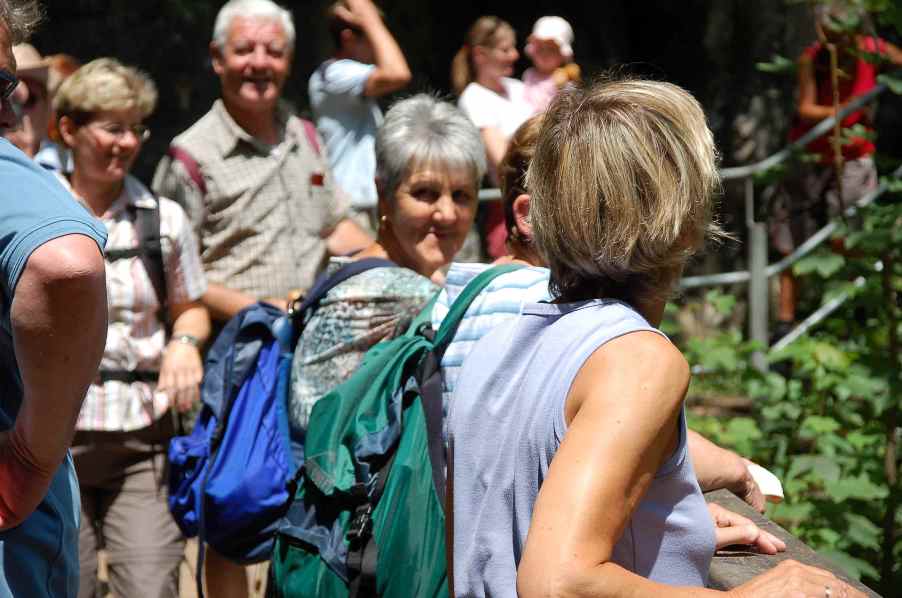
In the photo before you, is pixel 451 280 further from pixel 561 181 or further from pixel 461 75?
pixel 461 75

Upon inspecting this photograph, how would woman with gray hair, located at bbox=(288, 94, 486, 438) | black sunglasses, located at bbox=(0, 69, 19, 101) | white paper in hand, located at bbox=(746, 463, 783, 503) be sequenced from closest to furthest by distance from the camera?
black sunglasses, located at bbox=(0, 69, 19, 101) → white paper in hand, located at bbox=(746, 463, 783, 503) → woman with gray hair, located at bbox=(288, 94, 486, 438)

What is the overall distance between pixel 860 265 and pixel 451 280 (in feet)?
6.78

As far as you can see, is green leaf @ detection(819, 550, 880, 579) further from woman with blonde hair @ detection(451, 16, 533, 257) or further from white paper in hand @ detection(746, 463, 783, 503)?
woman with blonde hair @ detection(451, 16, 533, 257)

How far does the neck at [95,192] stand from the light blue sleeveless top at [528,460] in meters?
1.99

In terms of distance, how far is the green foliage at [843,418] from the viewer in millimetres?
4004

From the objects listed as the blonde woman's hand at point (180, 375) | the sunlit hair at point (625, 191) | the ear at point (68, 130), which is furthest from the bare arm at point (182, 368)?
the sunlit hair at point (625, 191)

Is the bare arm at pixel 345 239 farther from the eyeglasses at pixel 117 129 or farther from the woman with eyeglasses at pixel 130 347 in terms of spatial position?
the eyeglasses at pixel 117 129

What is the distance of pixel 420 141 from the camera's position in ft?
10.7

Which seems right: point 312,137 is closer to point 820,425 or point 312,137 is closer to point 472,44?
point 820,425

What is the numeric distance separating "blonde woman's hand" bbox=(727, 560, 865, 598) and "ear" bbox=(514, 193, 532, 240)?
1.18 m

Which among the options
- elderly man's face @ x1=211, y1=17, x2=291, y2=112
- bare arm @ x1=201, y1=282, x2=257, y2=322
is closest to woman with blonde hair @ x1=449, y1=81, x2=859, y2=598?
bare arm @ x1=201, y1=282, x2=257, y2=322

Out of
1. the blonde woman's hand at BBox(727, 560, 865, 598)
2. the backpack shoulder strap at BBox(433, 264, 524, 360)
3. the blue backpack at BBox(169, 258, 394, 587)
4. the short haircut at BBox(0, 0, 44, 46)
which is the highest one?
the short haircut at BBox(0, 0, 44, 46)

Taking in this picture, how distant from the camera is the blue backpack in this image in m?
3.04

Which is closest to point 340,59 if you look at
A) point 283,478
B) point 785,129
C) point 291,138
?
point 291,138
